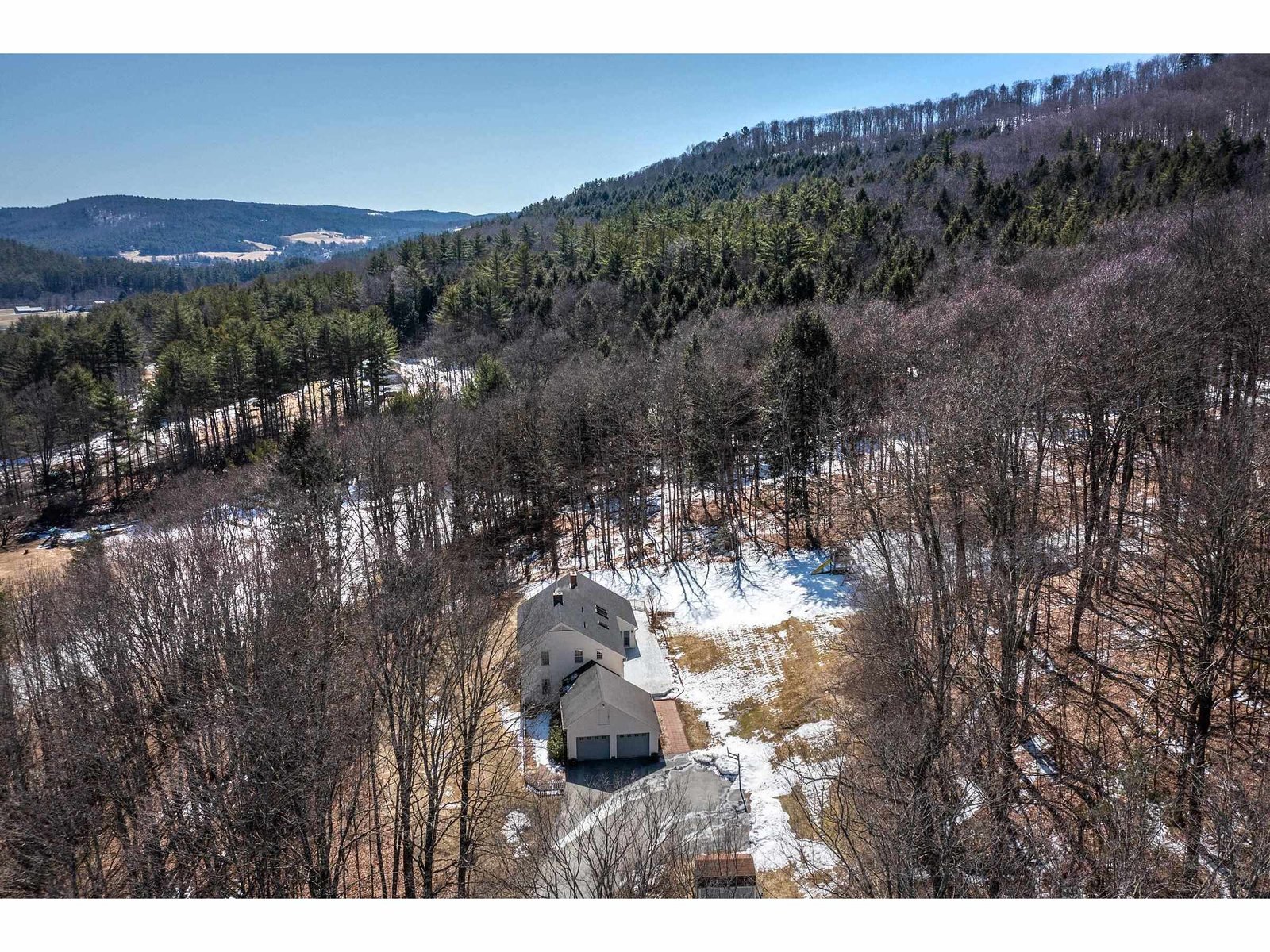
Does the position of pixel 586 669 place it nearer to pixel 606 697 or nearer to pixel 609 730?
pixel 606 697

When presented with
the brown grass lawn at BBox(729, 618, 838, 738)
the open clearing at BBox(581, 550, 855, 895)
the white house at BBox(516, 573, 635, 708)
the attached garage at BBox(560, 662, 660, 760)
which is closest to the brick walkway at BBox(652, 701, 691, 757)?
the open clearing at BBox(581, 550, 855, 895)

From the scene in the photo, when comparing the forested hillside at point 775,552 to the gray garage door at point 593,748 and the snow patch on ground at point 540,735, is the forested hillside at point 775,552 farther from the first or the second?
the gray garage door at point 593,748

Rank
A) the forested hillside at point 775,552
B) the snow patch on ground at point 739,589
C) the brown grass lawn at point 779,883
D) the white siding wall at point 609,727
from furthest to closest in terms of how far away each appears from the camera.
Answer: the snow patch on ground at point 739,589, the white siding wall at point 609,727, the brown grass lawn at point 779,883, the forested hillside at point 775,552

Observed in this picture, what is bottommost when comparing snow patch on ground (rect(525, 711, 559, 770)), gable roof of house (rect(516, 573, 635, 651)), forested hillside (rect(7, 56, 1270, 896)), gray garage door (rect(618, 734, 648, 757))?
snow patch on ground (rect(525, 711, 559, 770))

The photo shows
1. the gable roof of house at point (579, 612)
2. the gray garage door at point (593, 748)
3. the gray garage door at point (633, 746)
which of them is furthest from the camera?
the gable roof of house at point (579, 612)

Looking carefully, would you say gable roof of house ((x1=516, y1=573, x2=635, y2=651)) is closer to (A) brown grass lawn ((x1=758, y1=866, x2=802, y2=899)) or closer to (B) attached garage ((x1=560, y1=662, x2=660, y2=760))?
(B) attached garage ((x1=560, y1=662, x2=660, y2=760))

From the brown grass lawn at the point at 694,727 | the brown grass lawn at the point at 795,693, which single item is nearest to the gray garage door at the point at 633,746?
the brown grass lawn at the point at 694,727

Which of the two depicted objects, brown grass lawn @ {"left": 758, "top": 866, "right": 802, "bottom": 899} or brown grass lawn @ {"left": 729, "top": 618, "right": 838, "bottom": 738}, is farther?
brown grass lawn @ {"left": 729, "top": 618, "right": 838, "bottom": 738}
